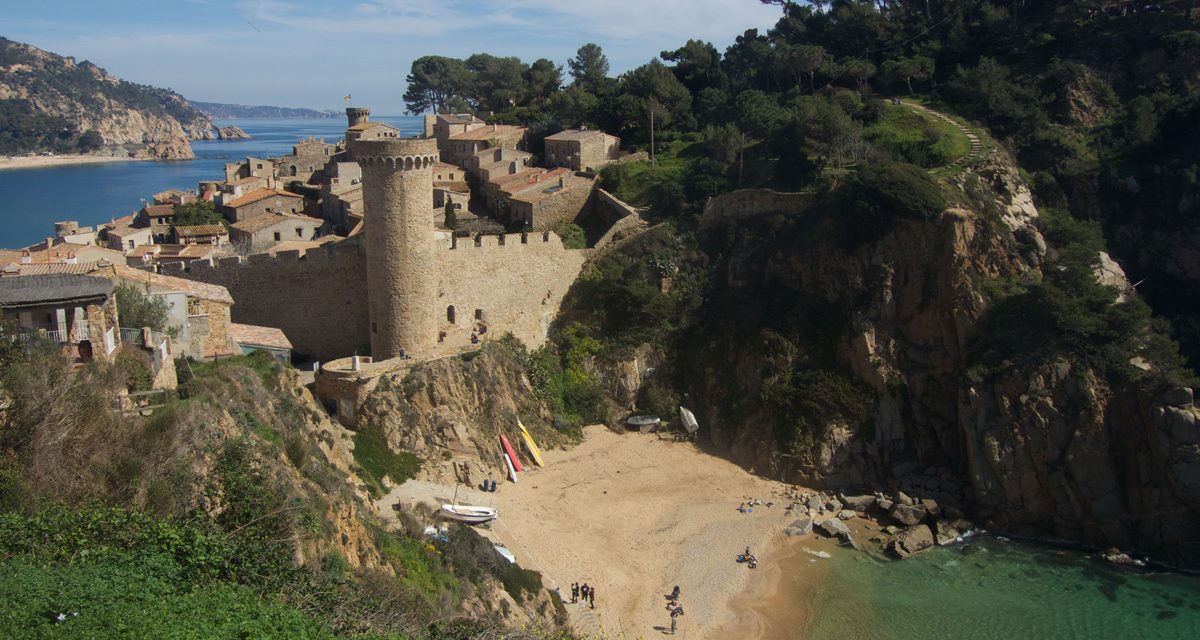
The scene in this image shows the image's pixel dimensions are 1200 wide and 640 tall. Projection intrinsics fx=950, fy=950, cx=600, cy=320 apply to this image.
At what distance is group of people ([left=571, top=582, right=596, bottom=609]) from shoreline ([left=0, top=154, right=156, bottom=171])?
121 meters

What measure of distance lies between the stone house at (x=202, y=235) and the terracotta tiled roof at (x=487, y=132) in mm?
12169

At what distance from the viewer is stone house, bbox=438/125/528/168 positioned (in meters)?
41.6

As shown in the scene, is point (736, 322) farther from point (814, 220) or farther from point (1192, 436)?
point (1192, 436)

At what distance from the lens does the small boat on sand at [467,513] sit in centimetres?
2236

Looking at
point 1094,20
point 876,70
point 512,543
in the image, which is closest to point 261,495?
point 512,543

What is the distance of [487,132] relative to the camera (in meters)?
43.3

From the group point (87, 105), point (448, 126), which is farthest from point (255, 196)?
point (87, 105)

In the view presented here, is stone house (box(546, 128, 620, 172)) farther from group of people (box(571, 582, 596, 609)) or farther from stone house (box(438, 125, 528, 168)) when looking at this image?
group of people (box(571, 582, 596, 609))

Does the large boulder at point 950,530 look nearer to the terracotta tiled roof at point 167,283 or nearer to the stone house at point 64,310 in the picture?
the terracotta tiled roof at point 167,283

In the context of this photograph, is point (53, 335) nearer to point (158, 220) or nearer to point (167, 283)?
point (167, 283)

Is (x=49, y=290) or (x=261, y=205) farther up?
(x=49, y=290)

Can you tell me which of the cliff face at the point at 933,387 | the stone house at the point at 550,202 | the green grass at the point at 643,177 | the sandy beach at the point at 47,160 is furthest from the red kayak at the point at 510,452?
the sandy beach at the point at 47,160

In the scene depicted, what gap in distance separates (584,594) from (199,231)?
21370mm

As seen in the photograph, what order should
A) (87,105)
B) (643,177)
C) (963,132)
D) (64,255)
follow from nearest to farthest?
(64,255), (963,132), (643,177), (87,105)
